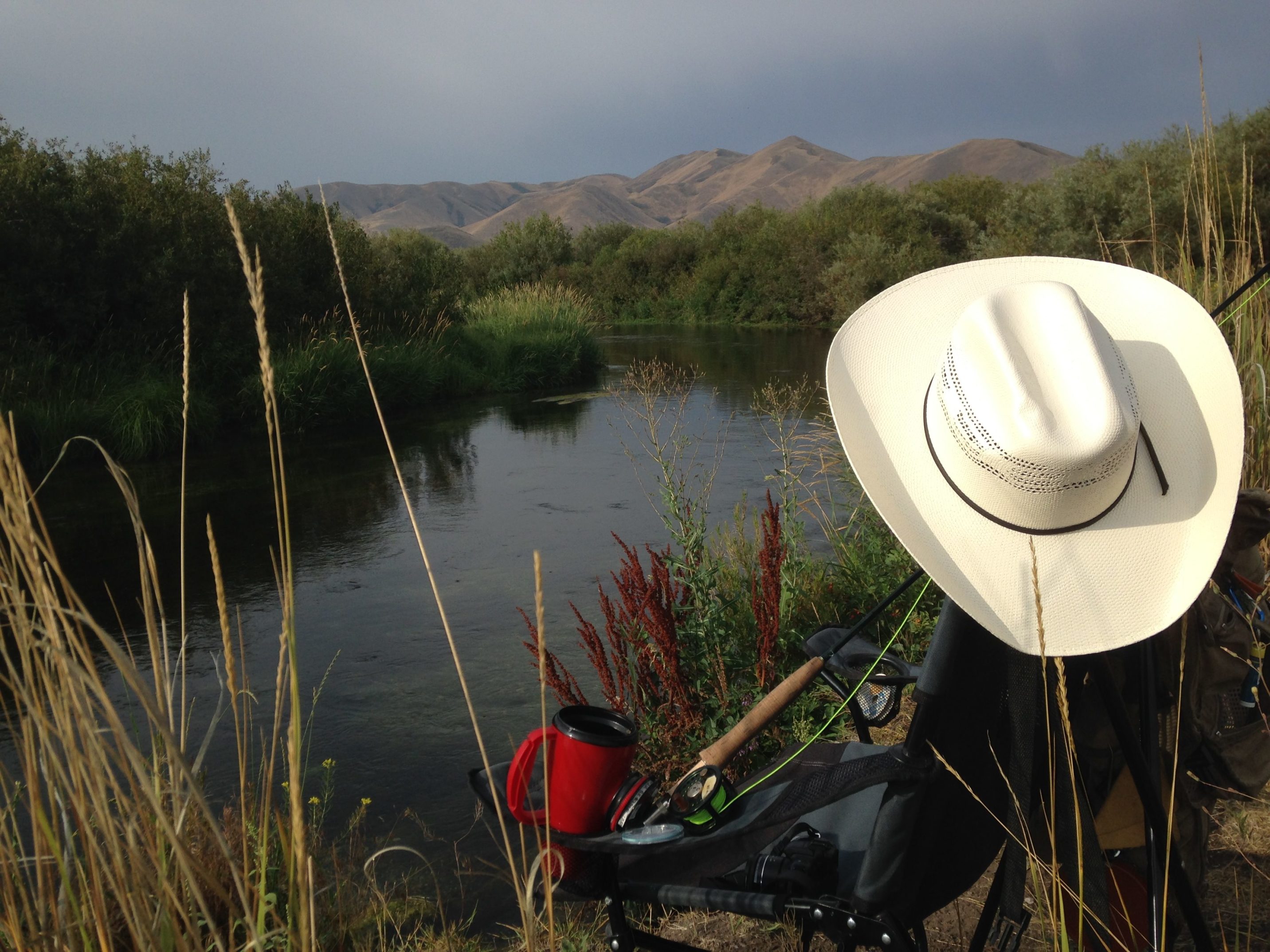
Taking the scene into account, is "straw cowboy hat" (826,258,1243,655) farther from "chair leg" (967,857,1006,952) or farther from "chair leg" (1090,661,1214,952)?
"chair leg" (967,857,1006,952)

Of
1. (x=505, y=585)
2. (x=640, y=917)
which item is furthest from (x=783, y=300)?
(x=640, y=917)

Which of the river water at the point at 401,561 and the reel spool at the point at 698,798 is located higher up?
the reel spool at the point at 698,798

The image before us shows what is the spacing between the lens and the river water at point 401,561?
3.91m

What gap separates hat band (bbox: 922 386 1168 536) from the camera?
1.52m

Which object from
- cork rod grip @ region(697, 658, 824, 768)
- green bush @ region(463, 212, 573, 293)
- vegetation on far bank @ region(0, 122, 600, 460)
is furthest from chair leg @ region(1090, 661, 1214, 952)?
green bush @ region(463, 212, 573, 293)

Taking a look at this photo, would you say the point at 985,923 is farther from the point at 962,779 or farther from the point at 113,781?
the point at 113,781

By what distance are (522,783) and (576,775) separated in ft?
0.36

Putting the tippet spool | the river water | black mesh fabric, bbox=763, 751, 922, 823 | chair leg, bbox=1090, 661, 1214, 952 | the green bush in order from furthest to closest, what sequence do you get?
1. the green bush
2. the river water
3. the tippet spool
4. black mesh fabric, bbox=763, 751, 922, 823
5. chair leg, bbox=1090, 661, 1214, 952

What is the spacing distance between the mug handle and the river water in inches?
48.8

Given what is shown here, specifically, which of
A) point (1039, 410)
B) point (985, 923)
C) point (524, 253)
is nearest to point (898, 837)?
point (985, 923)

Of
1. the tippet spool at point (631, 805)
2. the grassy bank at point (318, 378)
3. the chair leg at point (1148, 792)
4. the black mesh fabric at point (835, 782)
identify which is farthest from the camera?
the grassy bank at point (318, 378)

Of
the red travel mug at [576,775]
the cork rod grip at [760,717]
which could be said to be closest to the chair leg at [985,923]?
the cork rod grip at [760,717]

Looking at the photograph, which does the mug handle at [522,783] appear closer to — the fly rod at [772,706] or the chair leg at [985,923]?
the fly rod at [772,706]

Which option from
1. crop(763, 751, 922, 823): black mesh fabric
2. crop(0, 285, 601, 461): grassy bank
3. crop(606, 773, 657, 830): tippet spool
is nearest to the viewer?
crop(763, 751, 922, 823): black mesh fabric
